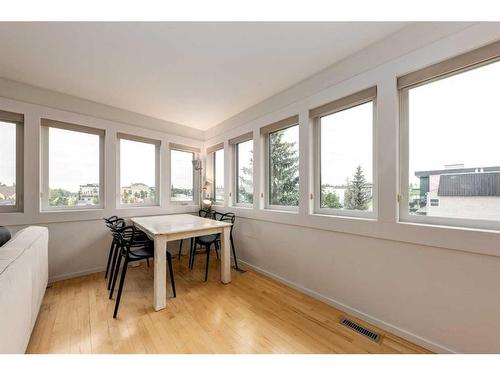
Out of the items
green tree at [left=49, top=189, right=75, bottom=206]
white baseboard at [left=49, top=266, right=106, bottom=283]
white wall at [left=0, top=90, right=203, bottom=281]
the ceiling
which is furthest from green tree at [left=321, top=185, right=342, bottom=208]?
green tree at [left=49, top=189, right=75, bottom=206]

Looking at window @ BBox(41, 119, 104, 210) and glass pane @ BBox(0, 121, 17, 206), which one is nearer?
glass pane @ BBox(0, 121, 17, 206)

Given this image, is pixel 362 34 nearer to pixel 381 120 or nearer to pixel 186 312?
pixel 381 120

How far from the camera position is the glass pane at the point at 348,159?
1.90m

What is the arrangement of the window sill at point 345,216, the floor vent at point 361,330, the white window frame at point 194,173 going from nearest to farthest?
1. the floor vent at point 361,330
2. the window sill at point 345,216
3. the white window frame at point 194,173

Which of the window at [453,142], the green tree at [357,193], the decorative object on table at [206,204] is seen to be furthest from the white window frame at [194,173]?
the window at [453,142]

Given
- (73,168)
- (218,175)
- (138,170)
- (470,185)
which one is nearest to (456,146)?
(470,185)

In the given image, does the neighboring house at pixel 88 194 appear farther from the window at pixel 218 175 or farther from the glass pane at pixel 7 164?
the window at pixel 218 175

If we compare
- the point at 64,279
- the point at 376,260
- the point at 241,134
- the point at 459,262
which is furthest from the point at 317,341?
the point at 64,279

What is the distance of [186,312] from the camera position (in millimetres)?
1865

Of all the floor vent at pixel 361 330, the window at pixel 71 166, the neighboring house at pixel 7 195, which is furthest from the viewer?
the window at pixel 71 166

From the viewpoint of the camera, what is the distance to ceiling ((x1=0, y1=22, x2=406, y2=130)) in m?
1.55

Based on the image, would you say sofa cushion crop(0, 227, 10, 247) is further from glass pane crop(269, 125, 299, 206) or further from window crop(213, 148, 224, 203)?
window crop(213, 148, 224, 203)

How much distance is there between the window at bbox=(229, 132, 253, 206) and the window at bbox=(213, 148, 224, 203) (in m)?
0.39

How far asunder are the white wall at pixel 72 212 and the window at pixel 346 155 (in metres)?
2.68
